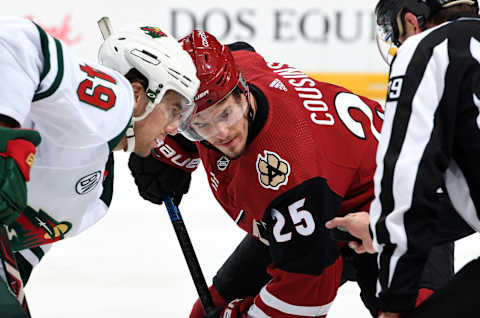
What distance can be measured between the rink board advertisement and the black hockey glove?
3015 mm

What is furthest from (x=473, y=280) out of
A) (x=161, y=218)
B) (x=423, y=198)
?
(x=161, y=218)

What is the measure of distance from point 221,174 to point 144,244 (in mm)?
1216

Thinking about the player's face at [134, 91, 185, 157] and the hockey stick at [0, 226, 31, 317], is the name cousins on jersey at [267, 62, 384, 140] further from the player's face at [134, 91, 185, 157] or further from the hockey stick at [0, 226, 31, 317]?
the hockey stick at [0, 226, 31, 317]

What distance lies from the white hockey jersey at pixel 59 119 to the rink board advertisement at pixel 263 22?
11.7 feet

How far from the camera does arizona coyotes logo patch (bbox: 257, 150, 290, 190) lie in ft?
5.66

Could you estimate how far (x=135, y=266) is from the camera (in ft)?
9.25

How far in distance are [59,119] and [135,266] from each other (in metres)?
1.61

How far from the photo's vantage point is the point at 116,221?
335 centimetres

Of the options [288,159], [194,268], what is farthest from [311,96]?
[194,268]

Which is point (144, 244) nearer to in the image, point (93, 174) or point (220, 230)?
point (220, 230)

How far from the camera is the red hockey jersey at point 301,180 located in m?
1.72

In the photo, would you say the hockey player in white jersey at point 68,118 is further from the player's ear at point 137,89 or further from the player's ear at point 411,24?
the player's ear at point 411,24

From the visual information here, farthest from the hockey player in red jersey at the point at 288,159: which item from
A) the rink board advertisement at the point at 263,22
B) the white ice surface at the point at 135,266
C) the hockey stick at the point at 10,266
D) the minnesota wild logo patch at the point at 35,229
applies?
the rink board advertisement at the point at 263,22

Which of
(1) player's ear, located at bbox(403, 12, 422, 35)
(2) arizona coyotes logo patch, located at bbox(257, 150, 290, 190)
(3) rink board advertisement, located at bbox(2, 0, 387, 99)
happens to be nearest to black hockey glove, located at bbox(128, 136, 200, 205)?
(2) arizona coyotes logo patch, located at bbox(257, 150, 290, 190)
